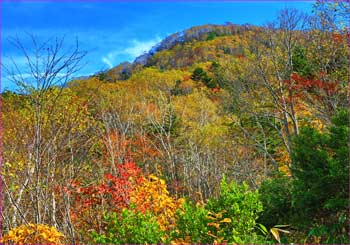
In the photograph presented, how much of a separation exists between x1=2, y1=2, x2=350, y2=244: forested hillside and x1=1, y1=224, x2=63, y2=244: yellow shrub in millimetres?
19

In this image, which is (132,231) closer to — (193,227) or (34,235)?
→ (193,227)

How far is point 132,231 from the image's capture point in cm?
349

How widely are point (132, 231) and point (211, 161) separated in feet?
30.3

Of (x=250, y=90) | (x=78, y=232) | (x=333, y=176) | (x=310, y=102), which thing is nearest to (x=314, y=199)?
(x=333, y=176)

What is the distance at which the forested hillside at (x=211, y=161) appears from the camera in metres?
3.77

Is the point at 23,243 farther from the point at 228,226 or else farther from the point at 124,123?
the point at 124,123

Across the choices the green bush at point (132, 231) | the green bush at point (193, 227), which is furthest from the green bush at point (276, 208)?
the green bush at point (132, 231)

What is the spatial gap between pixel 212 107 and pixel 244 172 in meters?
7.97

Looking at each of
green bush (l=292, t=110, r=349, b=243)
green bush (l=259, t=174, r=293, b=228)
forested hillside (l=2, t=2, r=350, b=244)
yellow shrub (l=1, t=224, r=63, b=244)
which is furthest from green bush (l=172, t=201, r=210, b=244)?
green bush (l=259, t=174, r=293, b=228)

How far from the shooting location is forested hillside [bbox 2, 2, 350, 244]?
377 cm

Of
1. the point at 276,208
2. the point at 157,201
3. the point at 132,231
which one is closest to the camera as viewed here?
the point at 132,231

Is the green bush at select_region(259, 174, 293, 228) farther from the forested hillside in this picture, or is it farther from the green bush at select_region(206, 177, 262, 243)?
the green bush at select_region(206, 177, 262, 243)

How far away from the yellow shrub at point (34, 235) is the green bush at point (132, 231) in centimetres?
37

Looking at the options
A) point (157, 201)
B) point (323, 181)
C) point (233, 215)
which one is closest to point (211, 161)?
point (157, 201)
